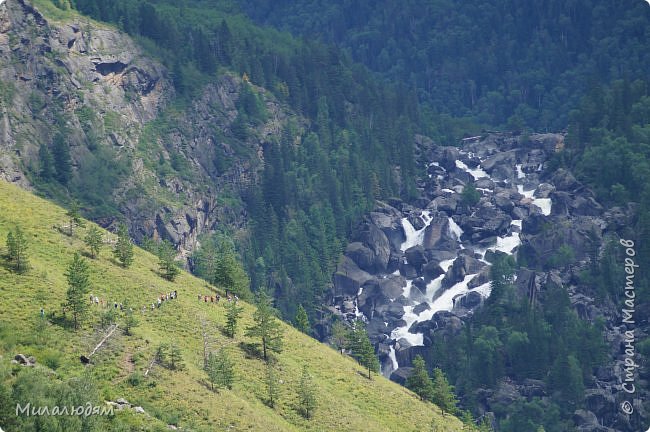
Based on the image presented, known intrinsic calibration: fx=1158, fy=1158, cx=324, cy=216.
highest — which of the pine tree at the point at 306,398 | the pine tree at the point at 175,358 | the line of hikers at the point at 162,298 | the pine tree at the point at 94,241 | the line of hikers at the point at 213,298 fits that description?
the pine tree at the point at 175,358

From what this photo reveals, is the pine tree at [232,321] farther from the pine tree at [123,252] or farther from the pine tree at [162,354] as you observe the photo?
the pine tree at [162,354]

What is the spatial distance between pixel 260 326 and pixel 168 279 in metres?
16.1

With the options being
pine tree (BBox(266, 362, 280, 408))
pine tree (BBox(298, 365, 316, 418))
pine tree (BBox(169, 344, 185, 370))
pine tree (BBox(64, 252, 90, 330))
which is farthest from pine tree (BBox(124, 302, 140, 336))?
pine tree (BBox(298, 365, 316, 418))

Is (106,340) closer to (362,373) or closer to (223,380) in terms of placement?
(223,380)

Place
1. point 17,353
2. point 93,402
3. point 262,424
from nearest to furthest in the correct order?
point 93,402 < point 17,353 < point 262,424

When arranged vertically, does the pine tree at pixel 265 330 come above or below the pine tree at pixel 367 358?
above

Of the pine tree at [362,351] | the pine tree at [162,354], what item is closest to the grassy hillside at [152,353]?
the pine tree at [162,354]

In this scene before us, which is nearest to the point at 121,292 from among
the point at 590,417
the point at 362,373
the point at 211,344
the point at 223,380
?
the point at 211,344

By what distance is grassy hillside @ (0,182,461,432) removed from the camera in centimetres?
10206

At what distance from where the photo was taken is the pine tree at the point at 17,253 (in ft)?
379

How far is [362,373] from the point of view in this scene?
5453 inches

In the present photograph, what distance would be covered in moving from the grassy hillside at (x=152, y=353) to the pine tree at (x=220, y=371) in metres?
1.23

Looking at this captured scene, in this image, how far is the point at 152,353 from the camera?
358 feet

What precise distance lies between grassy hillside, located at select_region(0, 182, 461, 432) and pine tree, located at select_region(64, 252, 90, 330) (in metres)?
1.32
